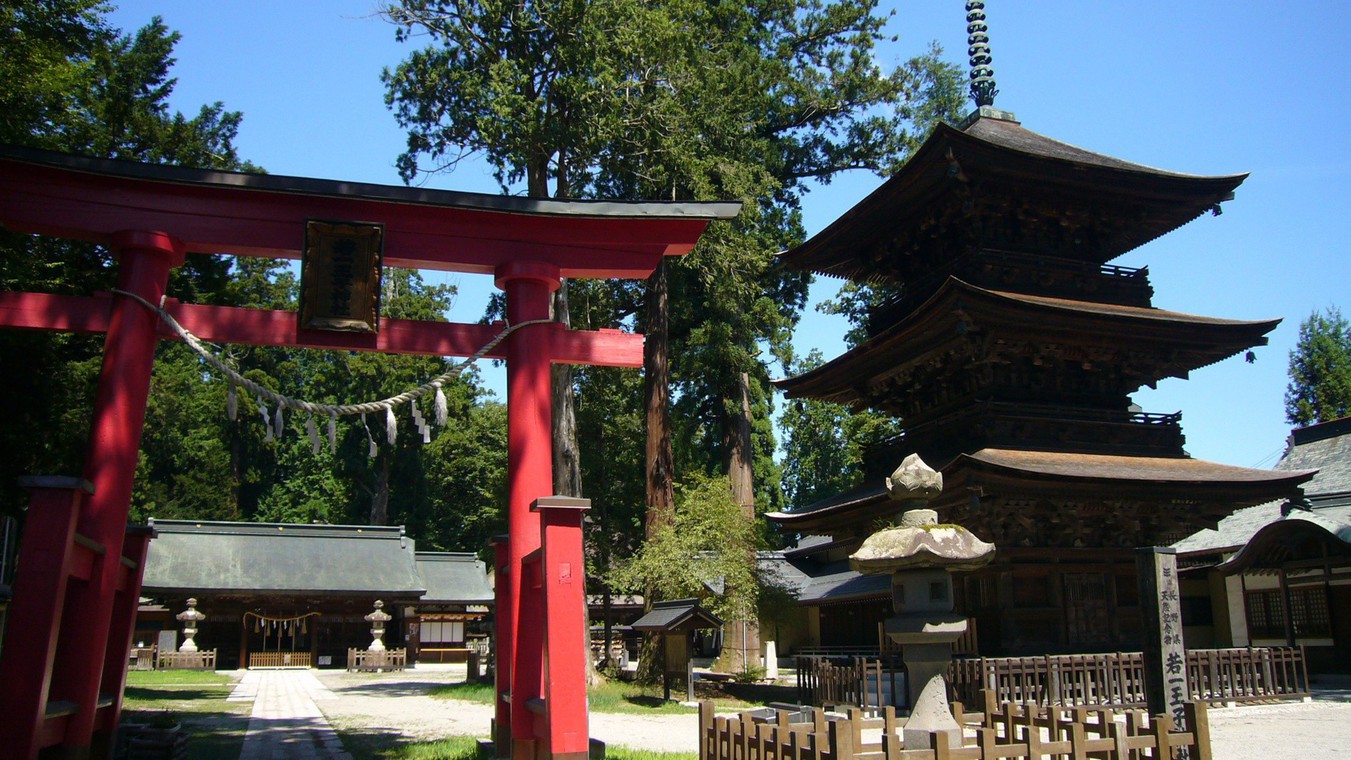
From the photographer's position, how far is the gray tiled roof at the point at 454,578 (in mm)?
36263

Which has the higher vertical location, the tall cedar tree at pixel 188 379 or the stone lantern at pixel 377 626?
the tall cedar tree at pixel 188 379

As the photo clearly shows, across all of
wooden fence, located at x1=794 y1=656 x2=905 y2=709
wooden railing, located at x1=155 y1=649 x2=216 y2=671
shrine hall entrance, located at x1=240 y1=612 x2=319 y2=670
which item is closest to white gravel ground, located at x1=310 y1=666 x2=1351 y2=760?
wooden fence, located at x1=794 y1=656 x2=905 y2=709

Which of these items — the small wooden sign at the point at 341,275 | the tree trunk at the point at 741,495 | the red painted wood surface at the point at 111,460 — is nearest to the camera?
the red painted wood surface at the point at 111,460

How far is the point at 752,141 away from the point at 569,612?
62.4ft

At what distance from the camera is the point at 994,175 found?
16.6 m

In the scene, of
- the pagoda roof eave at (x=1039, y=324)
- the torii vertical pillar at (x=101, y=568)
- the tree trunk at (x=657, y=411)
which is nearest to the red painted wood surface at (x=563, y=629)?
the torii vertical pillar at (x=101, y=568)

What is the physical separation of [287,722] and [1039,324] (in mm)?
13943

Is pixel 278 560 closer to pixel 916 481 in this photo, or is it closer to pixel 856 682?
pixel 856 682

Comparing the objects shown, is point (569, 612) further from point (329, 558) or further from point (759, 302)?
point (329, 558)

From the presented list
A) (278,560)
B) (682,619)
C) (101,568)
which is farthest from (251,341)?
(278,560)

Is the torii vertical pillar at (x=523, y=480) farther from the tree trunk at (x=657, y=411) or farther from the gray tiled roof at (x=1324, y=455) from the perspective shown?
the gray tiled roof at (x=1324, y=455)

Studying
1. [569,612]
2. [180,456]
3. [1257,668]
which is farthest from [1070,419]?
[180,456]

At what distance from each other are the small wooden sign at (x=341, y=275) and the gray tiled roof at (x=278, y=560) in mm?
26909

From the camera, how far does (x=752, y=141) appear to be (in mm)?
23656
